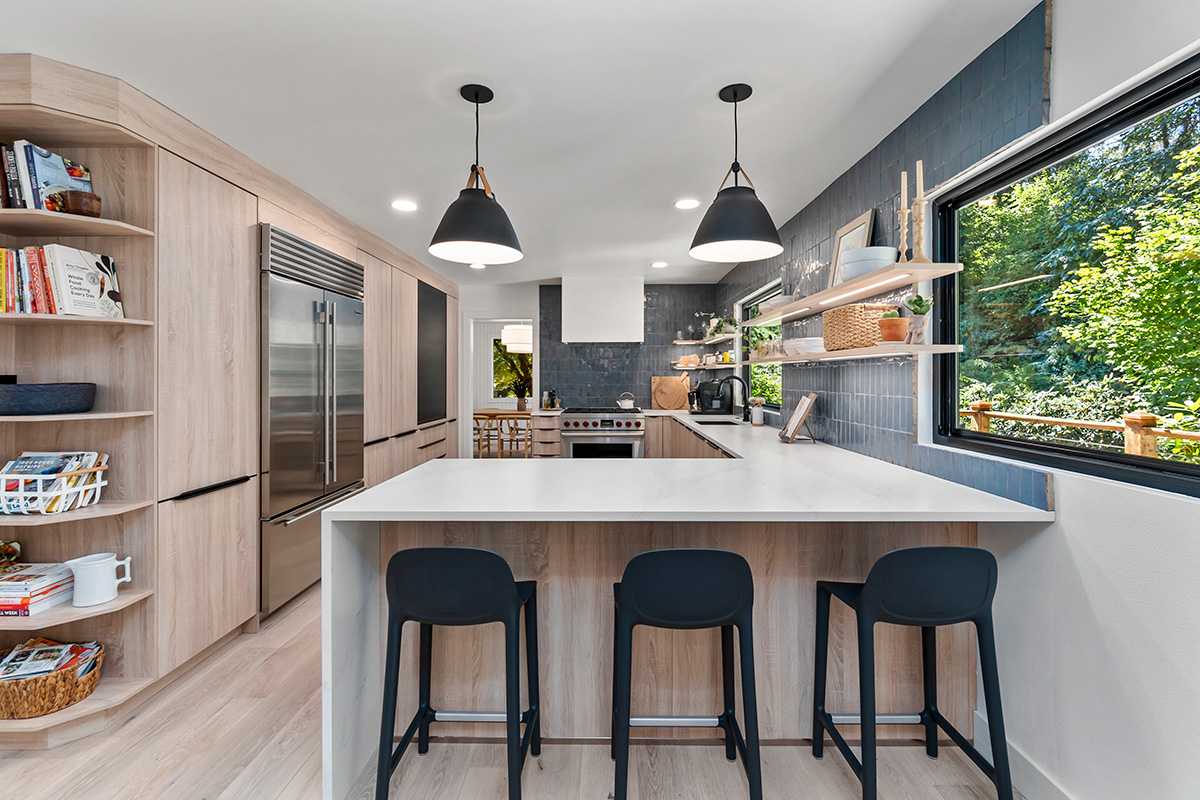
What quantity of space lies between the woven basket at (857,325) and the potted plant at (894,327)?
0.32 ft

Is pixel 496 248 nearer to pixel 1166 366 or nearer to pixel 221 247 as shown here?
pixel 221 247

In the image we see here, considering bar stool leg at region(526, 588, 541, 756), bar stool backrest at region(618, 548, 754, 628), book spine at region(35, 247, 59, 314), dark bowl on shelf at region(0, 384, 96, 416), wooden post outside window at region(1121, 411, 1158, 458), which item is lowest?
bar stool leg at region(526, 588, 541, 756)

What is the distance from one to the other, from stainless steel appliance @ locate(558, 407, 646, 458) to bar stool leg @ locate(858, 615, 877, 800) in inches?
158

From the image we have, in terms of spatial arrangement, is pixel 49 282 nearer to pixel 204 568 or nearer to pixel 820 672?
pixel 204 568

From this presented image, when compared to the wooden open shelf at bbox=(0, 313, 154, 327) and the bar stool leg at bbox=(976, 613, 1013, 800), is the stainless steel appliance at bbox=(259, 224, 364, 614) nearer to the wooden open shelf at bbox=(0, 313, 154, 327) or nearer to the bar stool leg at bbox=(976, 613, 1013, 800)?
the wooden open shelf at bbox=(0, 313, 154, 327)

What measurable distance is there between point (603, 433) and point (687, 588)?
402 centimetres

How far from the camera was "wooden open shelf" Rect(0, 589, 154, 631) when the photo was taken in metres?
2.11

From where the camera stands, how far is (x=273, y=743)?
2139 millimetres

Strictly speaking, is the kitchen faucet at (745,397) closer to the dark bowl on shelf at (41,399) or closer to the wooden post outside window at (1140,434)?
the wooden post outside window at (1140,434)

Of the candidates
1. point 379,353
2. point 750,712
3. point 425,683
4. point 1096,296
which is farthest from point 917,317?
point 379,353

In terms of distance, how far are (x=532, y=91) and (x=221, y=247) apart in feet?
5.31

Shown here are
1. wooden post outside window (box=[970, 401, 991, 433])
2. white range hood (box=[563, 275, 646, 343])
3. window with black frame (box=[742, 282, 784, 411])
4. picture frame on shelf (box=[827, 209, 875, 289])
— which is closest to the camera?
wooden post outside window (box=[970, 401, 991, 433])

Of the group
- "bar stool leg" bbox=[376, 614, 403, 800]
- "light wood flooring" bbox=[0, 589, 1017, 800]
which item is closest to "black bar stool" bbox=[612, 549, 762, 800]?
"light wood flooring" bbox=[0, 589, 1017, 800]

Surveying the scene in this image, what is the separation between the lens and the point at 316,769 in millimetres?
1996
